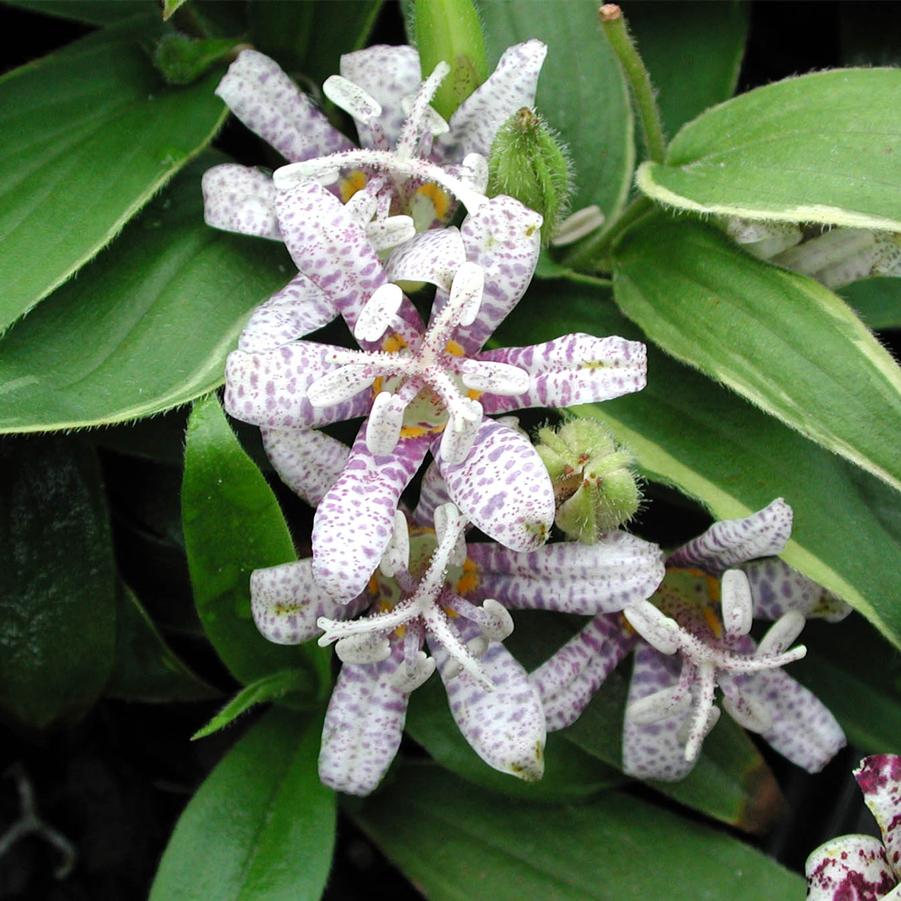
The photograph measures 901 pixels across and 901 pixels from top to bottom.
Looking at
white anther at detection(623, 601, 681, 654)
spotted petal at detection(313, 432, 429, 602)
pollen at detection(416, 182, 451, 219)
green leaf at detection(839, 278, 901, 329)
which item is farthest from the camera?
green leaf at detection(839, 278, 901, 329)

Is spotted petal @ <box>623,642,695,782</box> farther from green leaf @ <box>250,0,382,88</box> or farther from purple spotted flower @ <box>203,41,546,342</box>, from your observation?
green leaf @ <box>250,0,382,88</box>

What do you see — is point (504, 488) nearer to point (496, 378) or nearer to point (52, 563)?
point (496, 378)

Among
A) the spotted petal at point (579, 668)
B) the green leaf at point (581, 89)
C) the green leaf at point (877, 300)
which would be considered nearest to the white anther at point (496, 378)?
the spotted petal at point (579, 668)

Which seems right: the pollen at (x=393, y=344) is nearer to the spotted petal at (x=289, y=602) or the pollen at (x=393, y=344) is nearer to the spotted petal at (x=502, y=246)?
the spotted petal at (x=502, y=246)

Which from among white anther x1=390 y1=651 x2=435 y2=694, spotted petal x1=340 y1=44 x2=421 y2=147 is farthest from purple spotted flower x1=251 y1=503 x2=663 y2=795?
spotted petal x1=340 y1=44 x2=421 y2=147

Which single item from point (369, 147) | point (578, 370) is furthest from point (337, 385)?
point (369, 147)

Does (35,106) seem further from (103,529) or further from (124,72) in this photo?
(103,529)
